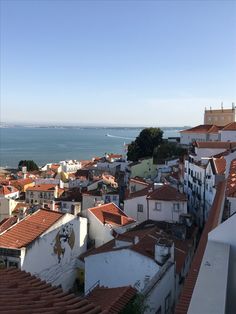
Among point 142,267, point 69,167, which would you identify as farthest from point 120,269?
point 69,167

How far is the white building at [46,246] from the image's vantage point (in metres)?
14.7

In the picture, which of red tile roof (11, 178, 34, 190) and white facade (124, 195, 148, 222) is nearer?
white facade (124, 195, 148, 222)

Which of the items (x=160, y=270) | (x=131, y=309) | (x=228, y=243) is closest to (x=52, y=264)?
(x=160, y=270)

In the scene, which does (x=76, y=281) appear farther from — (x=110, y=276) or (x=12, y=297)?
(x=12, y=297)

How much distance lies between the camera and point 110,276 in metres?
14.5

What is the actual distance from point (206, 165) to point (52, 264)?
13.2 meters

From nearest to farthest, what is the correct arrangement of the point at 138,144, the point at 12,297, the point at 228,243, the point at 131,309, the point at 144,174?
the point at 12,297
the point at 228,243
the point at 131,309
the point at 144,174
the point at 138,144

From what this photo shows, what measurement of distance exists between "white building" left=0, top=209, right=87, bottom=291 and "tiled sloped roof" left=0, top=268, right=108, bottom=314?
351 inches

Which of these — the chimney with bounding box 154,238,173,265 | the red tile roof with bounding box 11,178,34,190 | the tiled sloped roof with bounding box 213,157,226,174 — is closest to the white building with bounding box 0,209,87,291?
the chimney with bounding box 154,238,173,265

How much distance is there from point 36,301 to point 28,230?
11.7 m

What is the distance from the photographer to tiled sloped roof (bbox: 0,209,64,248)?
15155 millimetres

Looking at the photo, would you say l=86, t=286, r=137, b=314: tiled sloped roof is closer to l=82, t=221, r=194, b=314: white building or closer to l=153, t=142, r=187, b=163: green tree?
l=82, t=221, r=194, b=314: white building

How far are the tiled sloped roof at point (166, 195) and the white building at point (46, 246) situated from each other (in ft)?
21.0

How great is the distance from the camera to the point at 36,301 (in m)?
4.88
